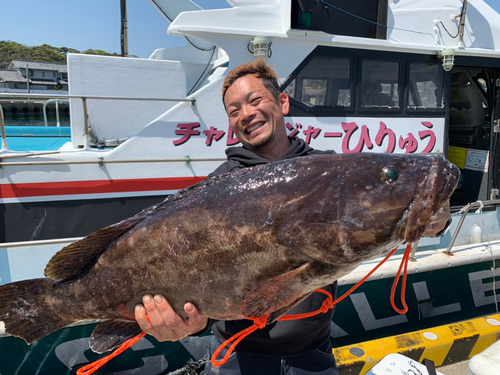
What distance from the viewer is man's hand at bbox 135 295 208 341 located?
174 cm

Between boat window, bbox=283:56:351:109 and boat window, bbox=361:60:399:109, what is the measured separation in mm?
296

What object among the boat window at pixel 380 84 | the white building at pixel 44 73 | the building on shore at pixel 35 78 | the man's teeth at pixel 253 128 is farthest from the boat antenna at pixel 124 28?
the white building at pixel 44 73

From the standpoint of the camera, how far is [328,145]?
5.51m

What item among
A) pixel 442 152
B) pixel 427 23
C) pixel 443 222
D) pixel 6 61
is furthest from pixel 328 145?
pixel 6 61

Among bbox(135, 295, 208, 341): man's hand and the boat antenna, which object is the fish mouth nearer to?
bbox(135, 295, 208, 341): man's hand

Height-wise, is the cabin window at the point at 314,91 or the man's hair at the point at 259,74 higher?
the man's hair at the point at 259,74

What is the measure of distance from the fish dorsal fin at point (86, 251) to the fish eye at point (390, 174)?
100 centimetres

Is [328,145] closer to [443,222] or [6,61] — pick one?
[443,222]

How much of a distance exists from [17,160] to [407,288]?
205 inches

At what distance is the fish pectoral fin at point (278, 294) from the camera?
1509 mm

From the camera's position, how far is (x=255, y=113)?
2.19m

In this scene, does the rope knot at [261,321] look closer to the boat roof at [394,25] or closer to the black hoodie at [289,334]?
the black hoodie at [289,334]

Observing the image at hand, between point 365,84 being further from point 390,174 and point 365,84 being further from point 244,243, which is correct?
point 244,243

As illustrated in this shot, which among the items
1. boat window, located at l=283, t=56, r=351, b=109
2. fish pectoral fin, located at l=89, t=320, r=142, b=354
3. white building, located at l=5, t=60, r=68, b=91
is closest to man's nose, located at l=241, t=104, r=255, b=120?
fish pectoral fin, located at l=89, t=320, r=142, b=354
